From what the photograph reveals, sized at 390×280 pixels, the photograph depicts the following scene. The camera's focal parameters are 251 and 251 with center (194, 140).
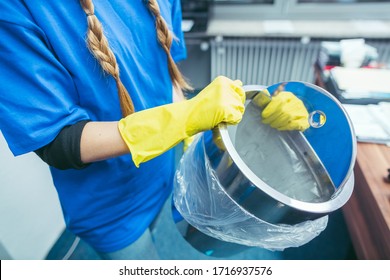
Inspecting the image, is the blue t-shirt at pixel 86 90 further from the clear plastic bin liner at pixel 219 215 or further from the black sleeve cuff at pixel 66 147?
the clear plastic bin liner at pixel 219 215

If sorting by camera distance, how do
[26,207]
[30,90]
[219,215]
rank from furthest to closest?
[26,207] → [219,215] → [30,90]

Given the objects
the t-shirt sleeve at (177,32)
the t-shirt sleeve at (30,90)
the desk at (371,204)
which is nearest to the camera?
the t-shirt sleeve at (30,90)

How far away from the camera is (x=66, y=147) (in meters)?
0.45

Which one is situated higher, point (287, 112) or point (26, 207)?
point (287, 112)

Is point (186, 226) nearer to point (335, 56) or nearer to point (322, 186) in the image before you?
point (322, 186)

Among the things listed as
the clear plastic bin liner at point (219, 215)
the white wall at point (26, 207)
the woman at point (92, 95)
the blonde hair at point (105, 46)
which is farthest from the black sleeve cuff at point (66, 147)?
the white wall at point (26, 207)

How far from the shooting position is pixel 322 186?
59cm

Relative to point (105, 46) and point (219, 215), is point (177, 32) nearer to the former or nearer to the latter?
point (105, 46)

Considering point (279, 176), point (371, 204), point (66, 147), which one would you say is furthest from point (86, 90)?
point (371, 204)

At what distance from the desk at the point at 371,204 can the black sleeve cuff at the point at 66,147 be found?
26.0 inches

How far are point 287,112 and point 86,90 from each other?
0.44m

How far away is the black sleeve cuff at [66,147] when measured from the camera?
0.45 metres

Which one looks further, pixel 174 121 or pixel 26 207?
pixel 26 207

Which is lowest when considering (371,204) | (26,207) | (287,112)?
(26,207)
